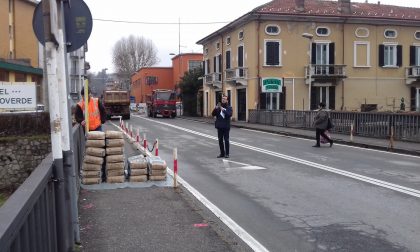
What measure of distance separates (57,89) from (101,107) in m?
7.69

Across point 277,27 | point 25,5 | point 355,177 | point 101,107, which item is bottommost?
point 355,177

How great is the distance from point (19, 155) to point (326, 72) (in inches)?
1047

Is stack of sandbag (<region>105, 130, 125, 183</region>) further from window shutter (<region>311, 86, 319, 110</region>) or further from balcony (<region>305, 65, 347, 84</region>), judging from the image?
window shutter (<region>311, 86, 319, 110</region>)

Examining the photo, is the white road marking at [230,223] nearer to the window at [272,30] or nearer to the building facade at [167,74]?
the window at [272,30]

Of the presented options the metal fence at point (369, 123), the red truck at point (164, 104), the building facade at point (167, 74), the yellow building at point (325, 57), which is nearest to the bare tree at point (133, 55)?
the building facade at point (167, 74)

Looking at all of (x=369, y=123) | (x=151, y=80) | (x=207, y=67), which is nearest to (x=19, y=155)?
(x=369, y=123)

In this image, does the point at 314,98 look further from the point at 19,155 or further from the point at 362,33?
the point at 19,155

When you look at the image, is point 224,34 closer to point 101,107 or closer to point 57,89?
point 101,107

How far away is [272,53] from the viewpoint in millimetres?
37844

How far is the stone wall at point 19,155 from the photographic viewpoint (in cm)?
1603

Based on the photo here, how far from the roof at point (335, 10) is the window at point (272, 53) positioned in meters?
2.25

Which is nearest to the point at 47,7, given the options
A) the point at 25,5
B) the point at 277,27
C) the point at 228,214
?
the point at 228,214

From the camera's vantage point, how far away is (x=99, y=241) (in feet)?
19.7

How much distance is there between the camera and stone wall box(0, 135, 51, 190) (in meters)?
16.0
